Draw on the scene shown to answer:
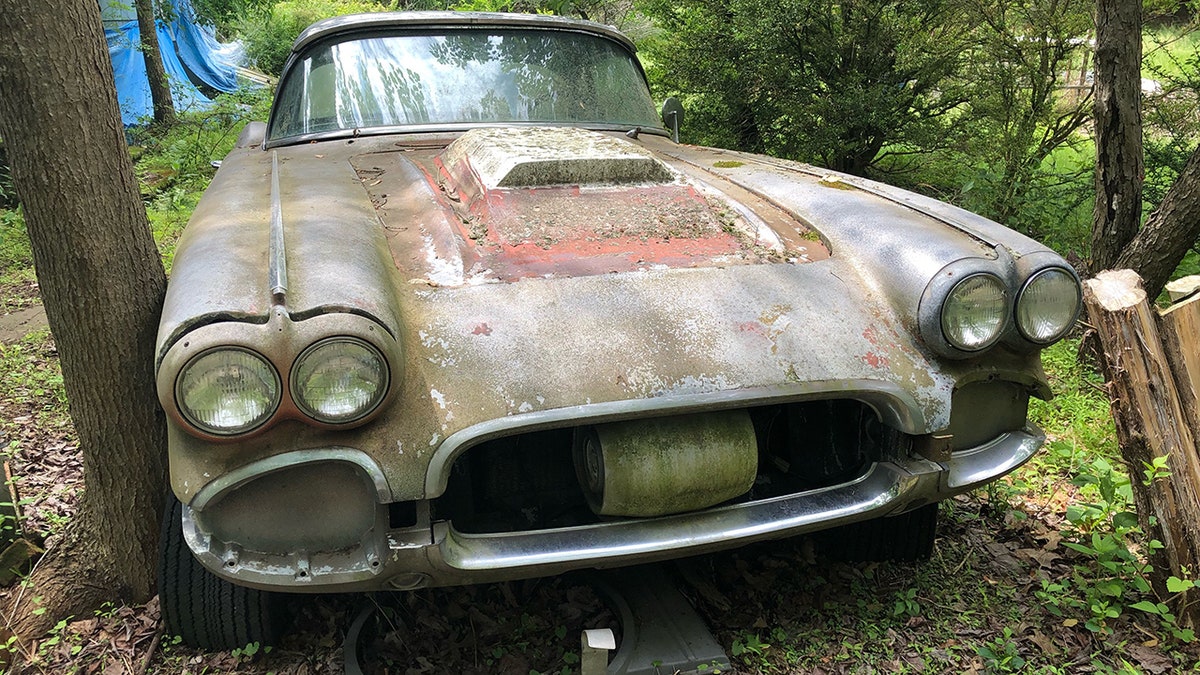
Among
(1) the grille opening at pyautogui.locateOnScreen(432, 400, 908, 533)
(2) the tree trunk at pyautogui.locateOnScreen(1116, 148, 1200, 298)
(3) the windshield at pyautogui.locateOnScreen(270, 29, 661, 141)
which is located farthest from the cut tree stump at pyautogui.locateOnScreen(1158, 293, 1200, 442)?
(3) the windshield at pyautogui.locateOnScreen(270, 29, 661, 141)

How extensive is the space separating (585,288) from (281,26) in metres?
21.3

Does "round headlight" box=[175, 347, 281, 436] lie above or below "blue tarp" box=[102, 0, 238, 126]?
below

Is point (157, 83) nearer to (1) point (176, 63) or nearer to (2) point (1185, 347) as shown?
(1) point (176, 63)

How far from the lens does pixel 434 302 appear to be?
2.01 metres

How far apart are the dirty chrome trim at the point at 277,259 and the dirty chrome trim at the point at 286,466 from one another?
0.32 metres

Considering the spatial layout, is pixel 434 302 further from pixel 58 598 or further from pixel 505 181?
pixel 58 598

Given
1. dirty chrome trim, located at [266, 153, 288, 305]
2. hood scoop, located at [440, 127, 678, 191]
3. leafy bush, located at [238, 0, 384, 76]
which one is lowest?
dirty chrome trim, located at [266, 153, 288, 305]

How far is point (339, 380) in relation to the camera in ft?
5.55

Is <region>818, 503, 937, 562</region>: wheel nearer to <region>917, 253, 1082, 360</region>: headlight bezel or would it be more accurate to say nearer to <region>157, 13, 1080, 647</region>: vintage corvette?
<region>157, 13, 1080, 647</region>: vintage corvette

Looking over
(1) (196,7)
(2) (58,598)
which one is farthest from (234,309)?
(1) (196,7)

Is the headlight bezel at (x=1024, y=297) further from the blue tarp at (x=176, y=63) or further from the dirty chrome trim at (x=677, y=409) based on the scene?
the blue tarp at (x=176, y=63)

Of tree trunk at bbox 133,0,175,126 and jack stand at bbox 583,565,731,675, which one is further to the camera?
tree trunk at bbox 133,0,175,126

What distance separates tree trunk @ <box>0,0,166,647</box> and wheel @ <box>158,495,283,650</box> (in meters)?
0.32

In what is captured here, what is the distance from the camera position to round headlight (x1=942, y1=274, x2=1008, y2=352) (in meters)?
2.07
